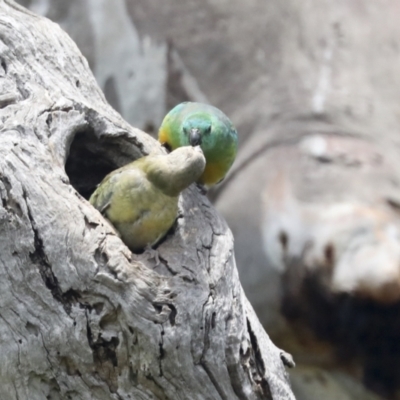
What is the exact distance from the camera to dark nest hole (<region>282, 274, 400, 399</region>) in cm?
389

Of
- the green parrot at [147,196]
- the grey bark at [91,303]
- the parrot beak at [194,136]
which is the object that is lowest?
the grey bark at [91,303]

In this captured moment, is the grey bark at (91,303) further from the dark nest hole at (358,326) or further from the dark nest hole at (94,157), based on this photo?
the dark nest hole at (358,326)

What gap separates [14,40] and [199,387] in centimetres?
127

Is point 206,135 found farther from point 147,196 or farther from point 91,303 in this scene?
point 91,303

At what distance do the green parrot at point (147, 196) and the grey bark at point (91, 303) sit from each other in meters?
0.08

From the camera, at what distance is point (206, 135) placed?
2.75 metres

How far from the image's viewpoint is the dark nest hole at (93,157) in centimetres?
224

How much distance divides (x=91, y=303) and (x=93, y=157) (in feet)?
2.16

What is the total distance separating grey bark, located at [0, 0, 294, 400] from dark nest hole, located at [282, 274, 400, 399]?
1.92 metres

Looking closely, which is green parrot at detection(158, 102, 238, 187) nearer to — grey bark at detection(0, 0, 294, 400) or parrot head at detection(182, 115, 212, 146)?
parrot head at detection(182, 115, 212, 146)

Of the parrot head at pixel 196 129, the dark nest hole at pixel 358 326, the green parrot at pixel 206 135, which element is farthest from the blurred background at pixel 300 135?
the parrot head at pixel 196 129

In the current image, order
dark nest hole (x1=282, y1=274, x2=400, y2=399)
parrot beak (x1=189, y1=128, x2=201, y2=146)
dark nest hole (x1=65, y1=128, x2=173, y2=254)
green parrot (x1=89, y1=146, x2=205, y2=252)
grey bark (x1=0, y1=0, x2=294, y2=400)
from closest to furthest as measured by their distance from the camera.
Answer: grey bark (x1=0, y1=0, x2=294, y2=400) → green parrot (x1=89, y1=146, x2=205, y2=252) → dark nest hole (x1=65, y1=128, x2=173, y2=254) → parrot beak (x1=189, y1=128, x2=201, y2=146) → dark nest hole (x1=282, y1=274, x2=400, y2=399)

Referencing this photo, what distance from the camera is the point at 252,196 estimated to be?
A: 4.70 metres

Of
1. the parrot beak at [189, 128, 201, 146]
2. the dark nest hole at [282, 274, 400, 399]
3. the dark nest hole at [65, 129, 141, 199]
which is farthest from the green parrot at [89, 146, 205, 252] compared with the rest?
the dark nest hole at [282, 274, 400, 399]
